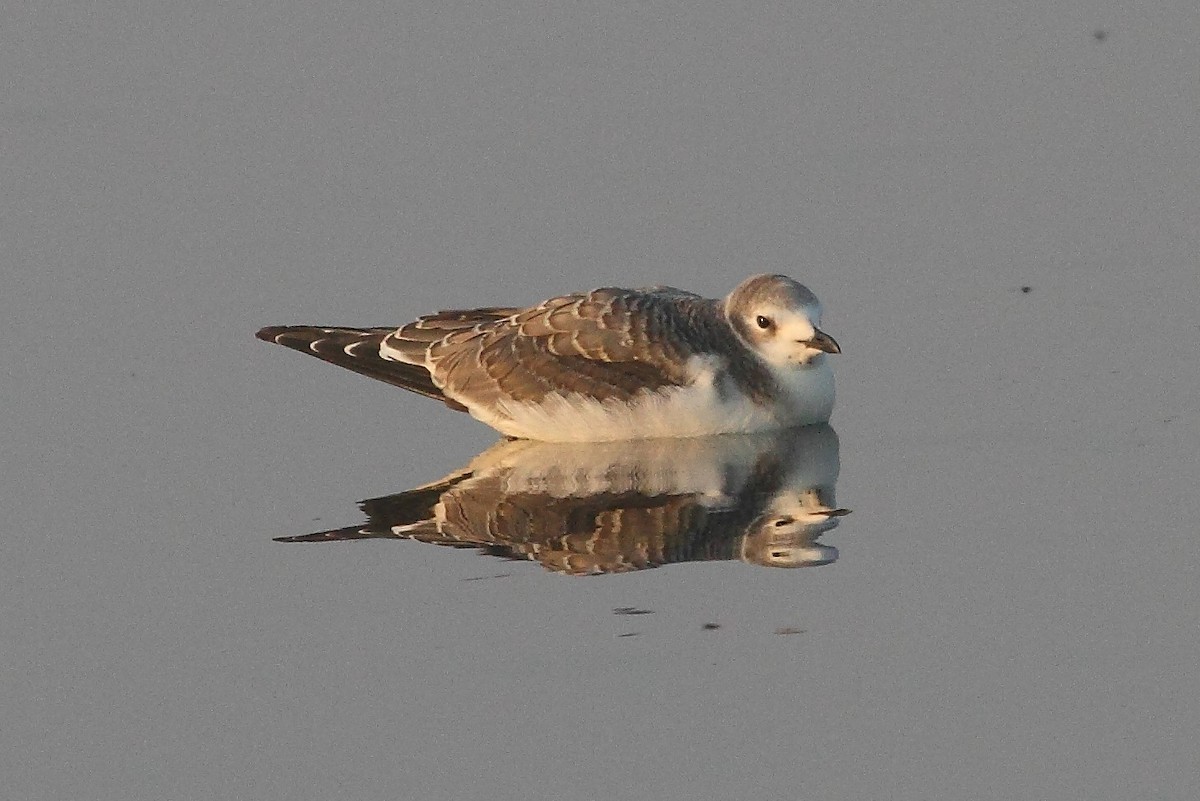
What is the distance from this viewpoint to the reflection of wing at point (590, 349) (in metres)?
16.2

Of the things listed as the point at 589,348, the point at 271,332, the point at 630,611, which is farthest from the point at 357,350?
the point at 630,611

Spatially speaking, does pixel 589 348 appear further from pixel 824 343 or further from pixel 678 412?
pixel 824 343

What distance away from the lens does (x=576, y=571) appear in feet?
44.9

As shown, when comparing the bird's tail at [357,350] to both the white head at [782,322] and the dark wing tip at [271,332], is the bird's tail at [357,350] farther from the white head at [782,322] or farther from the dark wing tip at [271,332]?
the white head at [782,322]

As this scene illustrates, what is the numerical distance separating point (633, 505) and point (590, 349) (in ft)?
6.28

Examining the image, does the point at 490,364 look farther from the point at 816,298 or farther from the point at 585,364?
the point at 816,298

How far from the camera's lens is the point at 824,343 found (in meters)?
16.2

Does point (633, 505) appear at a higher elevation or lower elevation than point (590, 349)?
lower

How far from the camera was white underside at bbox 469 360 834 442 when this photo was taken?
632 inches

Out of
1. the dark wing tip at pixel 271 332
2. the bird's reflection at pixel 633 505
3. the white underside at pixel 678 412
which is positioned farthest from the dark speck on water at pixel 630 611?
the dark wing tip at pixel 271 332

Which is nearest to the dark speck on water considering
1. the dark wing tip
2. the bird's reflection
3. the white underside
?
the bird's reflection

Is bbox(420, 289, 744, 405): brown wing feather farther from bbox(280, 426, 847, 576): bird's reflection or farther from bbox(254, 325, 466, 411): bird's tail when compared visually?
bbox(280, 426, 847, 576): bird's reflection

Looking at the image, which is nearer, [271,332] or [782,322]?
[782,322]

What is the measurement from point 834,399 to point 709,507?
7.67 feet
